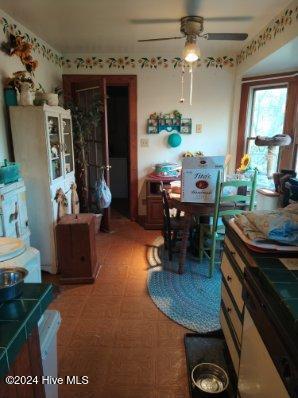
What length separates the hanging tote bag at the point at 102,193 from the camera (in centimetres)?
363

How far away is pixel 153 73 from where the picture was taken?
391cm

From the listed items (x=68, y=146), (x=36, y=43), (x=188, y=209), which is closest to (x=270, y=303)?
(x=188, y=209)

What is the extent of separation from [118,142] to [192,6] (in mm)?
3574

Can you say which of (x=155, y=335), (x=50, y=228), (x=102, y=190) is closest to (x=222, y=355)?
(x=155, y=335)

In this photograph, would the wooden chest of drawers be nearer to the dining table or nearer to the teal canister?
the dining table

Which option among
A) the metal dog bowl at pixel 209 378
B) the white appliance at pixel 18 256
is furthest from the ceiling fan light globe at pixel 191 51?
the metal dog bowl at pixel 209 378

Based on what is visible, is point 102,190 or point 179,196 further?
point 102,190

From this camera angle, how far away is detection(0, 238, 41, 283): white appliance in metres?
1.22

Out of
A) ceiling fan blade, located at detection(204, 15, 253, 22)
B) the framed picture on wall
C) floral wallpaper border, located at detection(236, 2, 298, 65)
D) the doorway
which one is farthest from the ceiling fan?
the doorway

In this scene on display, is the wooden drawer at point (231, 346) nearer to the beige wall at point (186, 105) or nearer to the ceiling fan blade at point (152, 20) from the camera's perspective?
the ceiling fan blade at point (152, 20)

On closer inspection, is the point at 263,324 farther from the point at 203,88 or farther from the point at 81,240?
the point at 203,88

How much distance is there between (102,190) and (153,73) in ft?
5.93

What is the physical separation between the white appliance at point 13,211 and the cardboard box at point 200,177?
56.3 inches

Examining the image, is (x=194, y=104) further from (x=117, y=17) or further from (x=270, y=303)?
(x=270, y=303)
